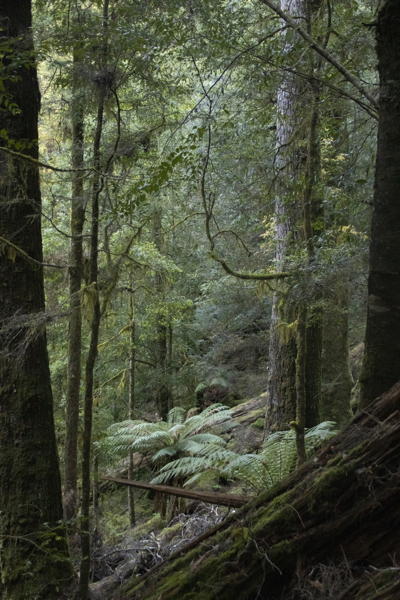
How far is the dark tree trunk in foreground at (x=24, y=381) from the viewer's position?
376 cm

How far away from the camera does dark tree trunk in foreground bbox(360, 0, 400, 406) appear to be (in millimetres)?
2803

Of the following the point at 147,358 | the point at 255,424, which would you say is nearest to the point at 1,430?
the point at 255,424

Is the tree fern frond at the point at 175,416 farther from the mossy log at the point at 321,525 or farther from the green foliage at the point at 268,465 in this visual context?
the mossy log at the point at 321,525

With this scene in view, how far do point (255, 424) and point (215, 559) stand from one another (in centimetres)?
632

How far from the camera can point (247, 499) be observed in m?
3.06

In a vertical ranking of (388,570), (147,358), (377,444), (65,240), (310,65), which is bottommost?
(147,358)

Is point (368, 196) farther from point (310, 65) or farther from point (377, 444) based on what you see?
point (377, 444)

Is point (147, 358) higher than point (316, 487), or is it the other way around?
point (316, 487)

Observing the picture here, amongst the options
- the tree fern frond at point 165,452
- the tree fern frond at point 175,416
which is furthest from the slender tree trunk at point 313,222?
the tree fern frond at point 175,416

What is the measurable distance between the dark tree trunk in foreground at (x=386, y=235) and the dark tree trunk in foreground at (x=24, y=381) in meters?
2.53

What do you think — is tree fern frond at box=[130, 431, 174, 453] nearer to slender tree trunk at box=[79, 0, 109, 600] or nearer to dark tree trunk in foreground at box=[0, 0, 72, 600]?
dark tree trunk in foreground at box=[0, 0, 72, 600]

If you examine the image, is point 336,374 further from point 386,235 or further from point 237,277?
point 386,235

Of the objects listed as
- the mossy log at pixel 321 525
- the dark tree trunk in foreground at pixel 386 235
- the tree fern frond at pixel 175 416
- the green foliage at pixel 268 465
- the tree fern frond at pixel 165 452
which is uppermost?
the dark tree trunk in foreground at pixel 386 235

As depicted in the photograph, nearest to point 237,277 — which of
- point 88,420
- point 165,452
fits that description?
point 88,420
